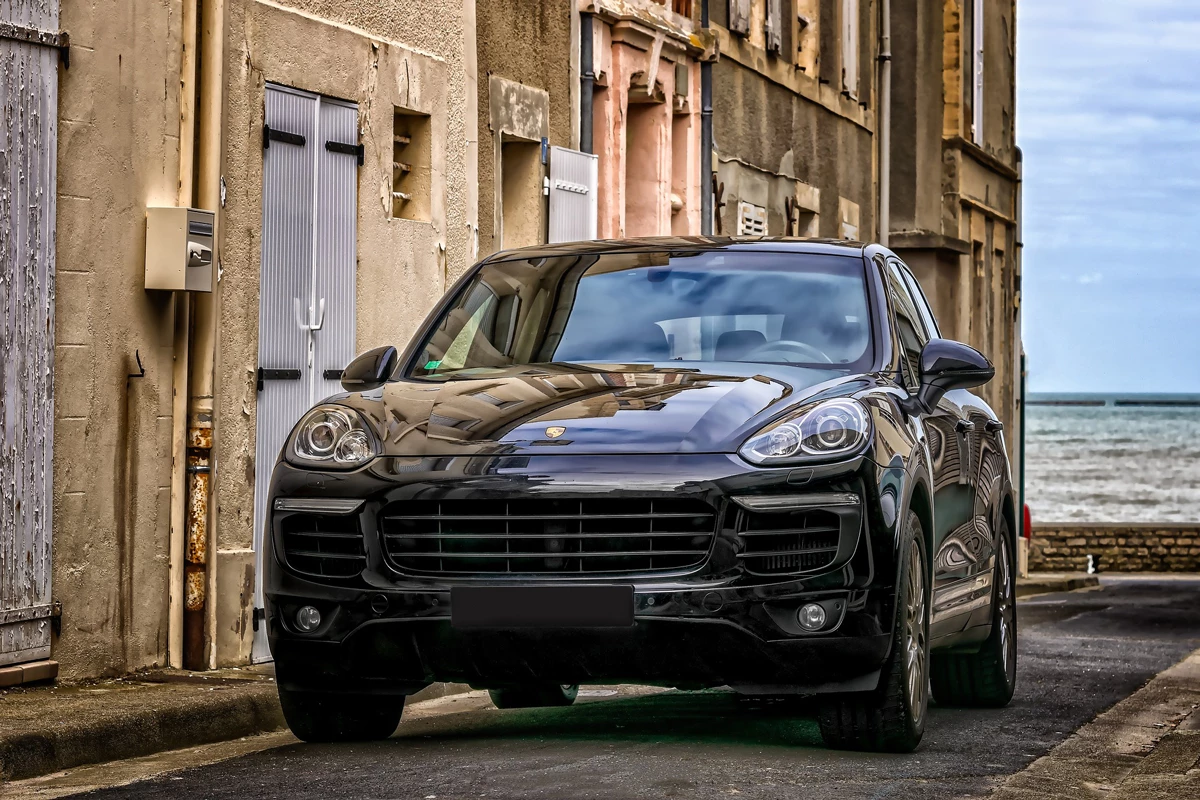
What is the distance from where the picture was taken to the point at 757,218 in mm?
21984

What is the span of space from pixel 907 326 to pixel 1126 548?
1504 inches

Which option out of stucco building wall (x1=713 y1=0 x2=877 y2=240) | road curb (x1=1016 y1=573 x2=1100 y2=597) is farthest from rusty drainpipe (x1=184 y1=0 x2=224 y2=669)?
road curb (x1=1016 y1=573 x2=1100 y2=597)

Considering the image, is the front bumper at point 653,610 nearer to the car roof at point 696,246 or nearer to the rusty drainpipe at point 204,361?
the car roof at point 696,246

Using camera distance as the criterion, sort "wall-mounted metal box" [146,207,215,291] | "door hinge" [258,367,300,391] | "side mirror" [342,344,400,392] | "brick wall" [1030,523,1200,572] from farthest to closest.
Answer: "brick wall" [1030,523,1200,572] < "door hinge" [258,367,300,391] < "wall-mounted metal box" [146,207,215,291] < "side mirror" [342,344,400,392]

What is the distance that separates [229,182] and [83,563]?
7.07 ft

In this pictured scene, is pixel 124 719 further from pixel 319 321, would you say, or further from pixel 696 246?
pixel 319 321

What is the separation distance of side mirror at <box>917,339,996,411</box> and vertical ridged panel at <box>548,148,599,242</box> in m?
7.85

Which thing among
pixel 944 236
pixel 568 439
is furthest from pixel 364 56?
pixel 944 236

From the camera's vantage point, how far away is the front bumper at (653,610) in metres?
6.70

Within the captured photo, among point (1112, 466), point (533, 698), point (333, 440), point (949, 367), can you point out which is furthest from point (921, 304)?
point (1112, 466)

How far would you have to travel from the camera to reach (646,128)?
63.0ft

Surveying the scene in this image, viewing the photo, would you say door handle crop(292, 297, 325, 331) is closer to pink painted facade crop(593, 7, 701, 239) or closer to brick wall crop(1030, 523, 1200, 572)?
pink painted facade crop(593, 7, 701, 239)

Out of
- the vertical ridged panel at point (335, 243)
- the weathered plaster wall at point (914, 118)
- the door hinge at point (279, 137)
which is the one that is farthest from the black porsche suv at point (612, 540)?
the weathered plaster wall at point (914, 118)

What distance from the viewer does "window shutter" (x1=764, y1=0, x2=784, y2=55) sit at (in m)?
22.5
